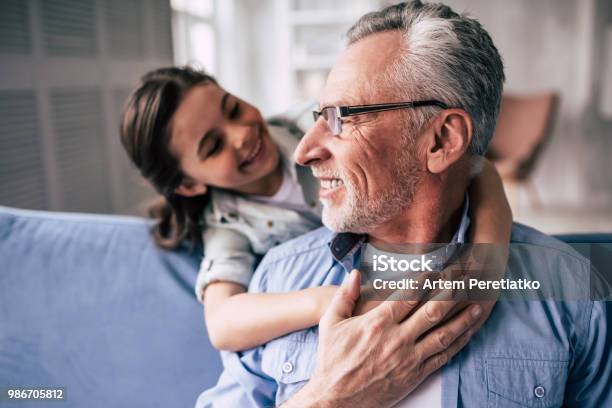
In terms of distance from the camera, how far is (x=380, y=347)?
89cm

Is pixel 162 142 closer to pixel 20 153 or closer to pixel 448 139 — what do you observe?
pixel 448 139

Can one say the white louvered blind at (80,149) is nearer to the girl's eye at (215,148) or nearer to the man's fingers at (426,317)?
the girl's eye at (215,148)

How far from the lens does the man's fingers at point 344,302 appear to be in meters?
0.92

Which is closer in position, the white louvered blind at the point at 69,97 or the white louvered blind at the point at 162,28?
the white louvered blind at the point at 69,97

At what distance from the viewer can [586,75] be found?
4789 millimetres

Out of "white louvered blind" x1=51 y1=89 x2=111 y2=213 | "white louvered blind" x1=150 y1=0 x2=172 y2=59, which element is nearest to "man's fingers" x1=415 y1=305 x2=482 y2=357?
"white louvered blind" x1=51 y1=89 x2=111 y2=213

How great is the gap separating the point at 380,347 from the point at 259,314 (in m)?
0.27

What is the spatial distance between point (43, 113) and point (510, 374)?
79.6 inches

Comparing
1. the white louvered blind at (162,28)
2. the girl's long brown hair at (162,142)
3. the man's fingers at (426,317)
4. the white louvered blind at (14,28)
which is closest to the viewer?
the man's fingers at (426,317)

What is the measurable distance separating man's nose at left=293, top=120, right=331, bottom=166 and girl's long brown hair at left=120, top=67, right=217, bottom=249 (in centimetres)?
45

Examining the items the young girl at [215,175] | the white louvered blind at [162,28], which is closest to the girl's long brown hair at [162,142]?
the young girl at [215,175]

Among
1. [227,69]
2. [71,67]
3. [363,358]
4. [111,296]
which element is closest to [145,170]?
[111,296]

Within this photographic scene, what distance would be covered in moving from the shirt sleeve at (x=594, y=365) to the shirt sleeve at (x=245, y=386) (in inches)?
22.9

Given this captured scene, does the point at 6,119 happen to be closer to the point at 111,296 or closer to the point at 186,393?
the point at 111,296
